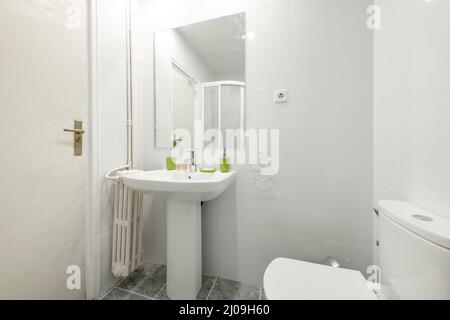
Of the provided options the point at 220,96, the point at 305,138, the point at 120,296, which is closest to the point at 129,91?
the point at 220,96

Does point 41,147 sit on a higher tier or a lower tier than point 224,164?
higher

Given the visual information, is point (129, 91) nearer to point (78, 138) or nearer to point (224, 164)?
point (78, 138)

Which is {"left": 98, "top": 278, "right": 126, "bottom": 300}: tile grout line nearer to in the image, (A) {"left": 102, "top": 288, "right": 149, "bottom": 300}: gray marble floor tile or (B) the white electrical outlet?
(A) {"left": 102, "top": 288, "right": 149, "bottom": 300}: gray marble floor tile

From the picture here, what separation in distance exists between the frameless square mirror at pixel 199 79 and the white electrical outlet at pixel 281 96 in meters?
0.22

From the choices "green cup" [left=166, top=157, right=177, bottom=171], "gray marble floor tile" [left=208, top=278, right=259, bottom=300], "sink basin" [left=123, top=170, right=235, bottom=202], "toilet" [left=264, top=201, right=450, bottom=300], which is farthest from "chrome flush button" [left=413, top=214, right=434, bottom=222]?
"green cup" [left=166, top=157, right=177, bottom=171]

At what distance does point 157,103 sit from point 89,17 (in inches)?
24.5

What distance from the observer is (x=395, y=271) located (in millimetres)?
652

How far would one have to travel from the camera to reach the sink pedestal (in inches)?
46.3

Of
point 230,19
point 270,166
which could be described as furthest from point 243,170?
point 230,19

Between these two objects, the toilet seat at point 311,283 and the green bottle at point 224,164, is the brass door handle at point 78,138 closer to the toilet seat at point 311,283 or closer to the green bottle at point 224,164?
the green bottle at point 224,164

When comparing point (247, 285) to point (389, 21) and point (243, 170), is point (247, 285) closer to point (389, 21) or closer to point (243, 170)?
point (243, 170)

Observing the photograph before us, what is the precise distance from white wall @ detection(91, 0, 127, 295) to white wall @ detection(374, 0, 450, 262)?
5.16ft

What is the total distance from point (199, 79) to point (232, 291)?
1479 mm

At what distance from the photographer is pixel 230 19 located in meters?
1.30
